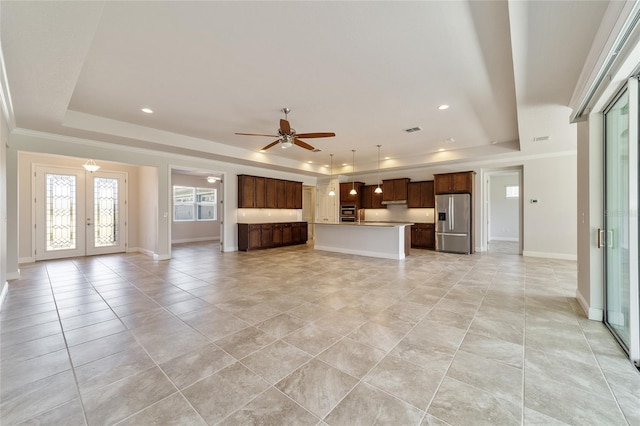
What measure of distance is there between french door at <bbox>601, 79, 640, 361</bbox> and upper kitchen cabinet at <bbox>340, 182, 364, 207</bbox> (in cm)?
765

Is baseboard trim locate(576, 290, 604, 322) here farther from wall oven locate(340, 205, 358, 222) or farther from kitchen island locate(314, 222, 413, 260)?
wall oven locate(340, 205, 358, 222)

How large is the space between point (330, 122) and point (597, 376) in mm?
4861

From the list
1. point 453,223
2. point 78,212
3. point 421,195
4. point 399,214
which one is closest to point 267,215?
point 399,214

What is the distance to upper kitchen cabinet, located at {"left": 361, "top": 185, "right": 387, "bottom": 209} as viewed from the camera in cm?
1001

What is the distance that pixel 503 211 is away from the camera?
10609mm

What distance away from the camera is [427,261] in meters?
6.33

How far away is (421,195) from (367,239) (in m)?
3.02

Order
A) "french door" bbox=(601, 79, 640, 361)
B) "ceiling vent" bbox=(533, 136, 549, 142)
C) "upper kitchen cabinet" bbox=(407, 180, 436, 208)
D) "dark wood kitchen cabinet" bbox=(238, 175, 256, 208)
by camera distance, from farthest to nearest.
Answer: "upper kitchen cabinet" bbox=(407, 180, 436, 208), "dark wood kitchen cabinet" bbox=(238, 175, 256, 208), "ceiling vent" bbox=(533, 136, 549, 142), "french door" bbox=(601, 79, 640, 361)

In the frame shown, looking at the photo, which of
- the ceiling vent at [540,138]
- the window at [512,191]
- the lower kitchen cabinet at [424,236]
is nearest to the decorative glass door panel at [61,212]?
the lower kitchen cabinet at [424,236]

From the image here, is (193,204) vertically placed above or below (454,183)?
below

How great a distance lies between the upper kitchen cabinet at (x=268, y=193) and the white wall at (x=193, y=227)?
315 centimetres

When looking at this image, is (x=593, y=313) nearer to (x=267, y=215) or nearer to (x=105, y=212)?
(x=267, y=215)

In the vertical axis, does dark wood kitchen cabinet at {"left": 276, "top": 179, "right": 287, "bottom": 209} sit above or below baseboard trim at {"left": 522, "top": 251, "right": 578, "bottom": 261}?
above

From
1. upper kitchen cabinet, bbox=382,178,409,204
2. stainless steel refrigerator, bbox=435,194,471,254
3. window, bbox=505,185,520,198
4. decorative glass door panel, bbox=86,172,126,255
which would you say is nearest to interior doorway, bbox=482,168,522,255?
window, bbox=505,185,520,198
